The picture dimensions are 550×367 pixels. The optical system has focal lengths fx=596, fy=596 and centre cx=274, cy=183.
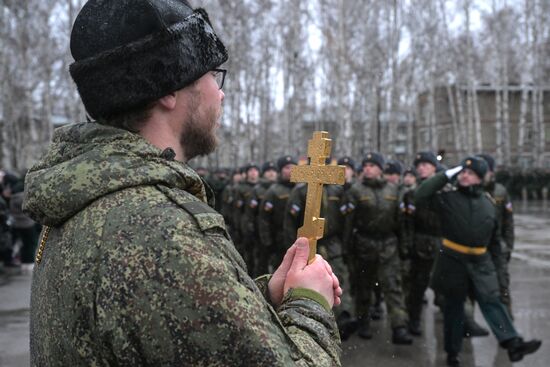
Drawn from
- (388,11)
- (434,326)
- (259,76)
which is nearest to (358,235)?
(434,326)

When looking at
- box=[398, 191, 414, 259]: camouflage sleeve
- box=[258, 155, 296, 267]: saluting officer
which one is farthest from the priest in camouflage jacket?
box=[258, 155, 296, 267]: saluting officer

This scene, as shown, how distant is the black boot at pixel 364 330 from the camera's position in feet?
22.7

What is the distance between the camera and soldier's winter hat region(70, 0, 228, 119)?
4.70ft

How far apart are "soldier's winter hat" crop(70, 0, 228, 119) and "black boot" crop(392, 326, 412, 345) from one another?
5653 mm

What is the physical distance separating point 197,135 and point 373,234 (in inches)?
229

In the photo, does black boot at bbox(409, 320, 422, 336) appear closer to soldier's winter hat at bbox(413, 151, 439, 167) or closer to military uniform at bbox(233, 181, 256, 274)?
soldier's winter hat at bbox(413, 151, 439, 167)

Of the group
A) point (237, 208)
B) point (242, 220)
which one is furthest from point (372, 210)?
point (237, 208)

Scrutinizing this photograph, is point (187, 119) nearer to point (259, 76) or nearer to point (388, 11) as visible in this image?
point (388, 11)

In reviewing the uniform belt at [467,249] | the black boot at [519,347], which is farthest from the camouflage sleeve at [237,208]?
the black boot at [519,347]

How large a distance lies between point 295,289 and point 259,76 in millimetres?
31285

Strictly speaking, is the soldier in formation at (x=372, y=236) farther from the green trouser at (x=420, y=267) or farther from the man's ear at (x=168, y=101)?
the man's ear at (x=168, y=101)

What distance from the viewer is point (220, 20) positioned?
2362 centimetres

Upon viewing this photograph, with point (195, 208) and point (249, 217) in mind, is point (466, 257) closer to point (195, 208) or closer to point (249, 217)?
point (195, 208)

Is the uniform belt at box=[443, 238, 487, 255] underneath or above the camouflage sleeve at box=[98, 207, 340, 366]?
underneath
